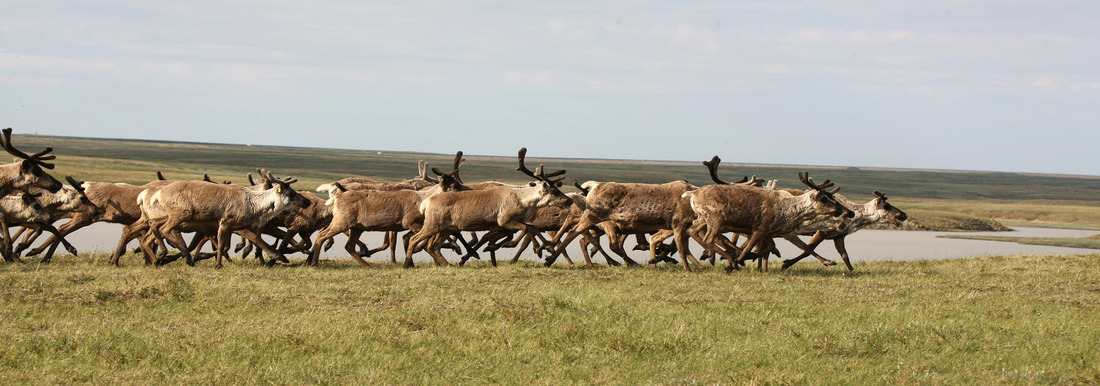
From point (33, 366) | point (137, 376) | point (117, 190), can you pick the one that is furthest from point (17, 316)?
point (117, 190)

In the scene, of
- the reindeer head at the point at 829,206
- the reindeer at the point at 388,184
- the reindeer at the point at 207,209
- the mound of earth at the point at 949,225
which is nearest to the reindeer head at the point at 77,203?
the reindeer at the point at 207,209

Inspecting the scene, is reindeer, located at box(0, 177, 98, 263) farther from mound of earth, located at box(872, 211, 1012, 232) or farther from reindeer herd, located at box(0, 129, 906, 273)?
mound of earth, located at box(872, 211, 1012, 232)

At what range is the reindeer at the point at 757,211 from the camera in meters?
14.6

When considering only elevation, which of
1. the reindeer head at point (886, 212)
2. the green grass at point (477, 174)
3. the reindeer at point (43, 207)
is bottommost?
the green grass at point (477, 174)

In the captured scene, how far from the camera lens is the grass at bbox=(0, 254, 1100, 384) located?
7.64 metres

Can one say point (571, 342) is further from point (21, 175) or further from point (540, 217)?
point (21, 175)

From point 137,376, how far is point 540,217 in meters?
10.3

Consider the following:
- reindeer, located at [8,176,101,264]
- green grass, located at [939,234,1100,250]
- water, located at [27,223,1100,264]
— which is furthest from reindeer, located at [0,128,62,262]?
green grass, located at [939,234,1100,250]

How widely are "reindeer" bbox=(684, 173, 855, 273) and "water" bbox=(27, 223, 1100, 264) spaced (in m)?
5.54

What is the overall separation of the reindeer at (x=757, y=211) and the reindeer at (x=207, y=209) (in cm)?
634

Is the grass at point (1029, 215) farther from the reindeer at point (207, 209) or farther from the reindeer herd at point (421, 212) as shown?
the reindeer at point (207, 209)

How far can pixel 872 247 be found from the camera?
28375 millimetres

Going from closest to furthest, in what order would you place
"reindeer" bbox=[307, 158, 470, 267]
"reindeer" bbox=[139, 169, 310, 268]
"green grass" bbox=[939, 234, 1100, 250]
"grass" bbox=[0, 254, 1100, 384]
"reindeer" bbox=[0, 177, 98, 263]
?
"grass" bbox=[0, 254, 1100, 384]
"reindeer" bbox=[139, 169, 310, 268]
"reindeer" bbox=[0, 177, 98, 263]
"reindeer" bbox=[307, 158, 470, 267]
"green grass" bbox=[939, 234, 1100, 250]

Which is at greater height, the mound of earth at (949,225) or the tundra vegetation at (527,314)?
the tundra vegetation at (527,314)
